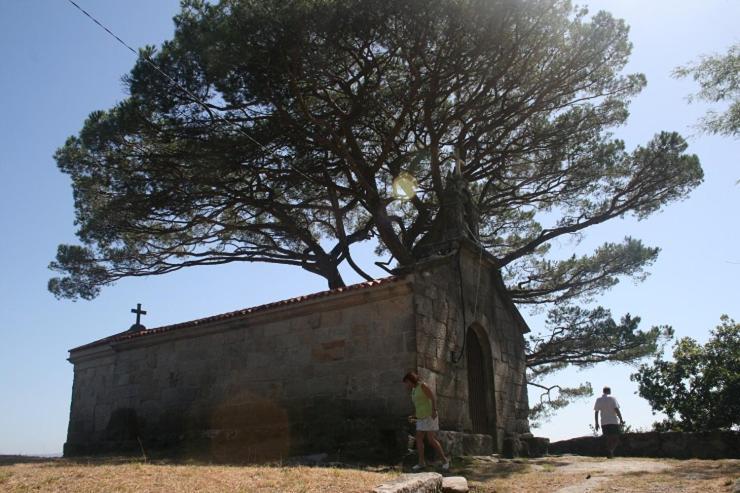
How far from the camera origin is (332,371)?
389 inches

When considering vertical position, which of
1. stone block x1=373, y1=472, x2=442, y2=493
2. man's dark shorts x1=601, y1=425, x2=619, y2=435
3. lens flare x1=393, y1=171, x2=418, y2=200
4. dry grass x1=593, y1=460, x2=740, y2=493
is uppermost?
lens flare x1=393, y1=171, x2=418, y2=200

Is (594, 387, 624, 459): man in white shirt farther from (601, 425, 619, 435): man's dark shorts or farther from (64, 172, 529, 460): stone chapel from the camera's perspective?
(64, 172, 529, 460): stone chapel

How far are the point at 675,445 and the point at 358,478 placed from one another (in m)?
7.52

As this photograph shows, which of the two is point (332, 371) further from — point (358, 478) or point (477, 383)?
point (358, 478)

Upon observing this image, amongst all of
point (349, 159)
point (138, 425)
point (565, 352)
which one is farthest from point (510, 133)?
point (138, 425)

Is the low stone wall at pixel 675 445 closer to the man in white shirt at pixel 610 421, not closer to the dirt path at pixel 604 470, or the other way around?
the man in white shirt at pixel 610 421

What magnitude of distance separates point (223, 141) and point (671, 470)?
10.1 m

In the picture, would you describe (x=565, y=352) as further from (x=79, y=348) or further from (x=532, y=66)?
(x=79, y=348)

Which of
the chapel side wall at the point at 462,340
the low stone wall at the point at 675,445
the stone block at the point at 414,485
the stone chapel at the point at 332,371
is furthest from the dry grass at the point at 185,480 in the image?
the low stone wall at the point at 675,445

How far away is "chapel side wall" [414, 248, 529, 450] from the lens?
9.57 m

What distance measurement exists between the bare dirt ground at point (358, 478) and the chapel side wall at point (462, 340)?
4.36 feet

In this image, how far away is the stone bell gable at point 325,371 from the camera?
30.8ft

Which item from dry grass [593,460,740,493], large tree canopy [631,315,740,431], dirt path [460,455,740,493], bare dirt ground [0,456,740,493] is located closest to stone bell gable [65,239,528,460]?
dirt path [460,455,740,493]

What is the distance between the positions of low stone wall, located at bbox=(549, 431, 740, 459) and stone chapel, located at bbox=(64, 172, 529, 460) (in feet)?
5.01
